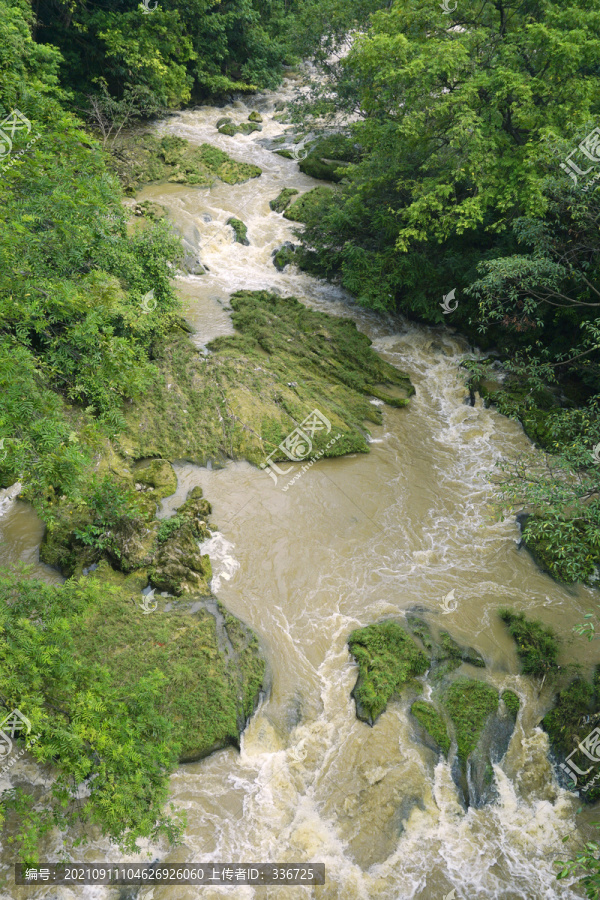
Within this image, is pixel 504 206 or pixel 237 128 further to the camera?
pixel 237 128

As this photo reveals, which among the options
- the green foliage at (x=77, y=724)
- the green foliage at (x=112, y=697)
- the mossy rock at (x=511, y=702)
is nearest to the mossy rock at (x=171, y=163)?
the green foliage at (x=112, y=697)

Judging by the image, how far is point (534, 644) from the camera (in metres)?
7.97

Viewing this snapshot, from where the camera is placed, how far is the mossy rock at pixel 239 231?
1673 cm

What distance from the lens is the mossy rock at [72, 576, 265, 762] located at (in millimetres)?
6809

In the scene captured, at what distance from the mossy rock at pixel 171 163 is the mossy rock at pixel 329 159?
1975 mm

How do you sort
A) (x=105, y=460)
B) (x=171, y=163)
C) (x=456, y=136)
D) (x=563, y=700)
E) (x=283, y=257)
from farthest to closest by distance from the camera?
1. (x=171, y=163)
2. (x=283, y=257)
3. (x=456, y=136)
4. (x=105, y=460)
5. (x=563, y=700)

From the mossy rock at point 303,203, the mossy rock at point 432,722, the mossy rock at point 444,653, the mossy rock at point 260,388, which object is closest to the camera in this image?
the mossy rock at point 432,722

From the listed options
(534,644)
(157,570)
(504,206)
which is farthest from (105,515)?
(504,206)

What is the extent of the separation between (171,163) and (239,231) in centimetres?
503

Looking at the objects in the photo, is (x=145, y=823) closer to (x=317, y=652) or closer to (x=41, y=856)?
(x=41, y=856)

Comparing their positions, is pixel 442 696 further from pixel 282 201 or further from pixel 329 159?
pixel 329 159

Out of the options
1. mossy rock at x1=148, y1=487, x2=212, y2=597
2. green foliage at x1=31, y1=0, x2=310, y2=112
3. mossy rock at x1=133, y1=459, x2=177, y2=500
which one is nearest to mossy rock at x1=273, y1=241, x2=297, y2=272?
green foliage at x1=31, y1=0, x2=310, y2=112

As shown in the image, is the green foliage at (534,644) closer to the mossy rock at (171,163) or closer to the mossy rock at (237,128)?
the mossy rock at (171,163)

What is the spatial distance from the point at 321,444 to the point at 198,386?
2.83 meters
